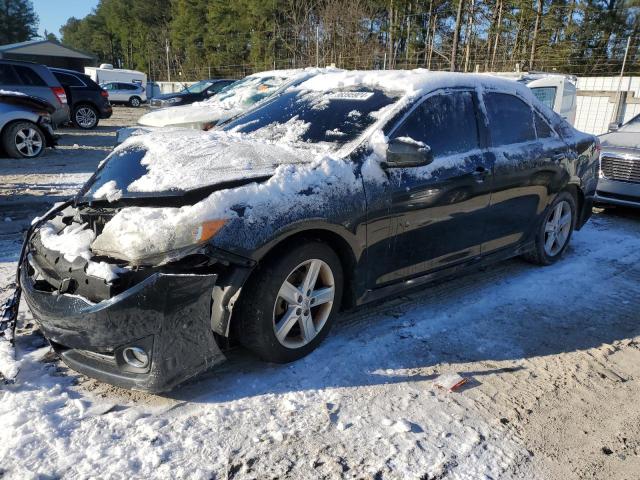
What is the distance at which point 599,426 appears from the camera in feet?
9.30

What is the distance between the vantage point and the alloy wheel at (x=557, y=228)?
5.14 meters

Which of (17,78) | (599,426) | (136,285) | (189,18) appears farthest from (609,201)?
(189,18)

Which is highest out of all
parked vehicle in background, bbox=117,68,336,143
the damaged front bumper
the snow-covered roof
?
the snow-covered roof

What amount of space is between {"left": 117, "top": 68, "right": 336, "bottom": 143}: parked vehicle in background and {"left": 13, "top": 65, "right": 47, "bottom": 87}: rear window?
12.9 ft

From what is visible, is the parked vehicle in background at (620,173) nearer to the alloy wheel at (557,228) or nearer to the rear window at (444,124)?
the alloy wheel at (557,228)

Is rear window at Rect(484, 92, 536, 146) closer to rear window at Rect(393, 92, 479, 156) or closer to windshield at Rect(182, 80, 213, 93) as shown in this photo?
rear window at Rect(393, 92, 479, 156)

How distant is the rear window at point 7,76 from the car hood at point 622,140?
1217 cm

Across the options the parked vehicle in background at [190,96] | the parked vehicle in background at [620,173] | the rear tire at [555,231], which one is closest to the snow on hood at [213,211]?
the rear tire at [555,231]

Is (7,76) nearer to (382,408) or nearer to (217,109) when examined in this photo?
(217,109)

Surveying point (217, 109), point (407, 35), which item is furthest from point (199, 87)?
point (407, 35)

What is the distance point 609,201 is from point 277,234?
21.2ft

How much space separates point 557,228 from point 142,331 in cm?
427

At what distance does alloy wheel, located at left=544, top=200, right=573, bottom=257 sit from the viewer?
514cm

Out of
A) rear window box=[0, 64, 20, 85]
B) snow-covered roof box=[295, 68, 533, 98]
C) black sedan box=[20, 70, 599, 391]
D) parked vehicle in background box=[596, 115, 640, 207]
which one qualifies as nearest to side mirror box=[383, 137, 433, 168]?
black sedan box=[20, 70, 599, 391]
